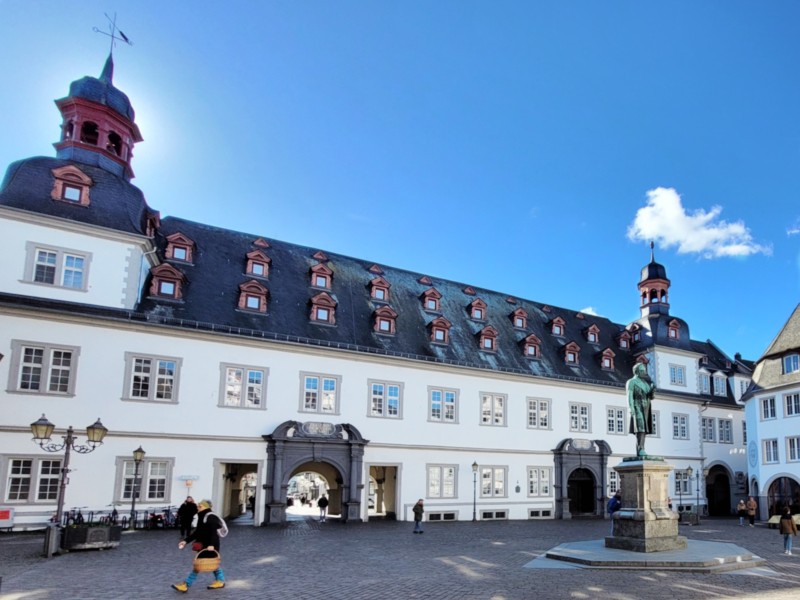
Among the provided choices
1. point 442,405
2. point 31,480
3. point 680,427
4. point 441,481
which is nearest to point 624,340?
point 680,427

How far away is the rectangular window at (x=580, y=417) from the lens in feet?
124

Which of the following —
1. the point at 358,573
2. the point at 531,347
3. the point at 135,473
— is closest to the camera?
the point at 358,573

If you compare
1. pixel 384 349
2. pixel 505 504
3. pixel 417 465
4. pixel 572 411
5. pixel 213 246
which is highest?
pixel 213 246

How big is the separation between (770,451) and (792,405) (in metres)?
3.34

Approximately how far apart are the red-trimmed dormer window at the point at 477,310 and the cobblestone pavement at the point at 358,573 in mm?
17603

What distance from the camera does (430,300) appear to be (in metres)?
37.4

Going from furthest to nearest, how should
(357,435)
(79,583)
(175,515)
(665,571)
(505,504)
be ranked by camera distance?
(505,504)
(357,435)
(175,515)
(665,571)
(79,583)

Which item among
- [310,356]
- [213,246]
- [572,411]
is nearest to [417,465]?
[310,356]

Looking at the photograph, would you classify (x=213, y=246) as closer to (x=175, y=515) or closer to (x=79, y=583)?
(x=175, y=515)

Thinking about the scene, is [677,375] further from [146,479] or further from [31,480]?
[31,480]

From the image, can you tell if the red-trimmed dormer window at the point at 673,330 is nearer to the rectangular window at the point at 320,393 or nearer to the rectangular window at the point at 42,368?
the rectangular window at the point at 320,393

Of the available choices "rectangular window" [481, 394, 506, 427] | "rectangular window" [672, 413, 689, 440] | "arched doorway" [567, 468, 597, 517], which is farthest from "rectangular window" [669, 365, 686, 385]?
"rectangular window" [481, 394, 506, 427]

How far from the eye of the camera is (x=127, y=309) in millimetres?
25938

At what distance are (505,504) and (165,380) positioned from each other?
18985 mm
